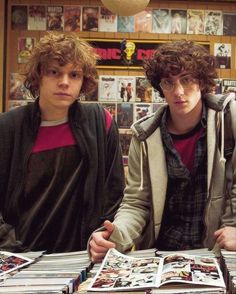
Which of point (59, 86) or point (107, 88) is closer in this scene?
point (59, 86)

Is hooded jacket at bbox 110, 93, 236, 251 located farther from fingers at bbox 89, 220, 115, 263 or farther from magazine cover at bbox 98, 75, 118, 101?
magazine cover at bbox 98, 75, 118, 101

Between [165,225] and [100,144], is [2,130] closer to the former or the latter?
[100,144]

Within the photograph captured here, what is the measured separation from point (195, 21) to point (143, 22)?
451mm

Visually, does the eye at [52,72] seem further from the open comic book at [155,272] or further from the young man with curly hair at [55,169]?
the open comic book at [155,272]

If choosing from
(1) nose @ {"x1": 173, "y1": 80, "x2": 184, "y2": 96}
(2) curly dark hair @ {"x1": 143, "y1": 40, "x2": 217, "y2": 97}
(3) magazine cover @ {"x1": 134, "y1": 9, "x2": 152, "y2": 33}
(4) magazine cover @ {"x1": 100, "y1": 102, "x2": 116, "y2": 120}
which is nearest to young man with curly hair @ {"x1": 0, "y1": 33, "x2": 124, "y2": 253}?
(2) curly dark hair @ {"x1": 143, "y1": 40, "x2": 217, "y2": 97}

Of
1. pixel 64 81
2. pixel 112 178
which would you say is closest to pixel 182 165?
pixel 112 178

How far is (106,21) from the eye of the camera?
4059 mm

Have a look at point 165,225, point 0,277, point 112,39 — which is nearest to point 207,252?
point 165,225

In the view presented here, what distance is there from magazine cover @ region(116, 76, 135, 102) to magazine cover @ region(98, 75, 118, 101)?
0.12ft

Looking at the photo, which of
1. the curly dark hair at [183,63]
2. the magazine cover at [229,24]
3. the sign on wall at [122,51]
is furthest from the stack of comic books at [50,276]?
the magazine cover at [229,24]

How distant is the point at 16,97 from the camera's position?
160 inches

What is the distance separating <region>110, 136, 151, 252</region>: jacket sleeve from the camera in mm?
1824

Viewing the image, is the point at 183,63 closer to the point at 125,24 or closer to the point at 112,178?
the point at 112,178

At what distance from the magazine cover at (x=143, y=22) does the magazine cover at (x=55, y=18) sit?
2.11 feet
